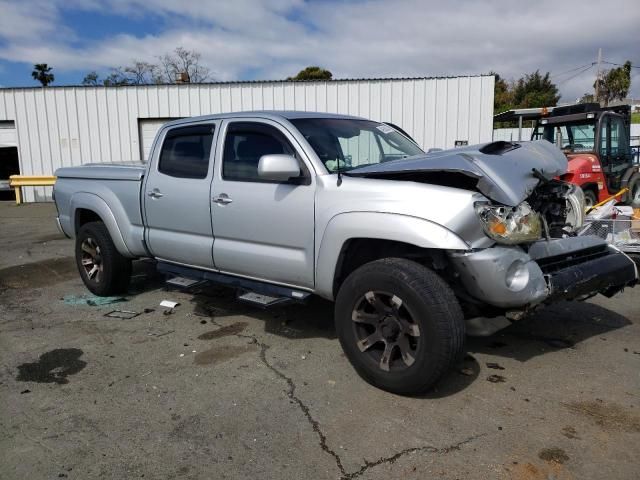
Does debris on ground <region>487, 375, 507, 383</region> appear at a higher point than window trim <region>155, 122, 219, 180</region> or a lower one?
lower

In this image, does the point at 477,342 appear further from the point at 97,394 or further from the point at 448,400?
the point at 97,394

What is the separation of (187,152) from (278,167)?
5.10 ft

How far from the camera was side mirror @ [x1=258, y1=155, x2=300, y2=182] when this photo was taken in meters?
3.68

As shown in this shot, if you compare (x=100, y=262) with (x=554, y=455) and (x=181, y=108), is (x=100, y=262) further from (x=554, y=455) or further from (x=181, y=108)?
(x=181, y=108)

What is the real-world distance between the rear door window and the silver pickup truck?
0.01m

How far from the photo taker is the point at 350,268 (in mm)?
3854

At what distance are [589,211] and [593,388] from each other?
322cm

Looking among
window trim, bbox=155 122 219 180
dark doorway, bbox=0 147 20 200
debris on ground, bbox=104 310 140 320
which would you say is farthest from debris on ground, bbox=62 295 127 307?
dark doorway, bbox=0 147 20 200

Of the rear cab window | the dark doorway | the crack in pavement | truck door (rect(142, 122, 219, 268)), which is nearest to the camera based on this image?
the crack in pavement

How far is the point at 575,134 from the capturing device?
1101 centimetres

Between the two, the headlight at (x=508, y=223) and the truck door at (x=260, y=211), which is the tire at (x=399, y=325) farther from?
the truck door at (x=260, y=211)

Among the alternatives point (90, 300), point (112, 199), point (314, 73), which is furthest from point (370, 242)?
point (314, 73)

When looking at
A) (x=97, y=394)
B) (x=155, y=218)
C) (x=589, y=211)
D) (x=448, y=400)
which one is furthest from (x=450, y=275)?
(x=589, y=211)

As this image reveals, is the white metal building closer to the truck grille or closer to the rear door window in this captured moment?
the rear door window
